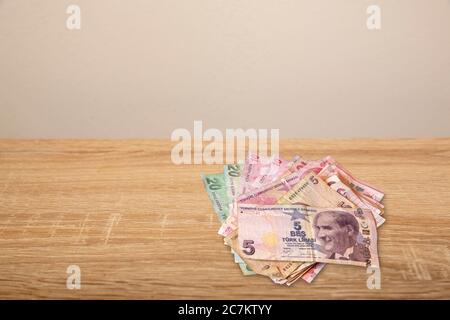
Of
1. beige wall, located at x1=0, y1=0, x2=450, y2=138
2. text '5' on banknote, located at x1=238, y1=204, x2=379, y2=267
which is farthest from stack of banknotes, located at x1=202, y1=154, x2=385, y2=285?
beige wall, located at x1=0, y1=0, x2=450, y2=138

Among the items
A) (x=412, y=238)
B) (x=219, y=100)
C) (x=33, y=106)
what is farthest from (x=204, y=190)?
(x=33, y=106)

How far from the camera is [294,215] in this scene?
3.95 ft

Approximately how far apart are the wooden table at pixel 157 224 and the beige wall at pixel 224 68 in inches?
25.1

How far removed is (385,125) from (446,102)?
29 centimetres

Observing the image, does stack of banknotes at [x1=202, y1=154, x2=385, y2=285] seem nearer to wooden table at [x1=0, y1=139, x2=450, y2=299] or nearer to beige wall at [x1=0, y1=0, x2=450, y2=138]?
wooden table at [x1=0, y1=139, x2=450, y2=299]

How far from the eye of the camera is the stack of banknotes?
1.08 metres

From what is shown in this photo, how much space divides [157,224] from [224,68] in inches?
42.0

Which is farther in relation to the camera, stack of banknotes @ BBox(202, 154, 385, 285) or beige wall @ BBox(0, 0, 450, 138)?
beige wall @ BBox(0, 0, 450, 138)

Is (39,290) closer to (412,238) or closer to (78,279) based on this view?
(78,279)
